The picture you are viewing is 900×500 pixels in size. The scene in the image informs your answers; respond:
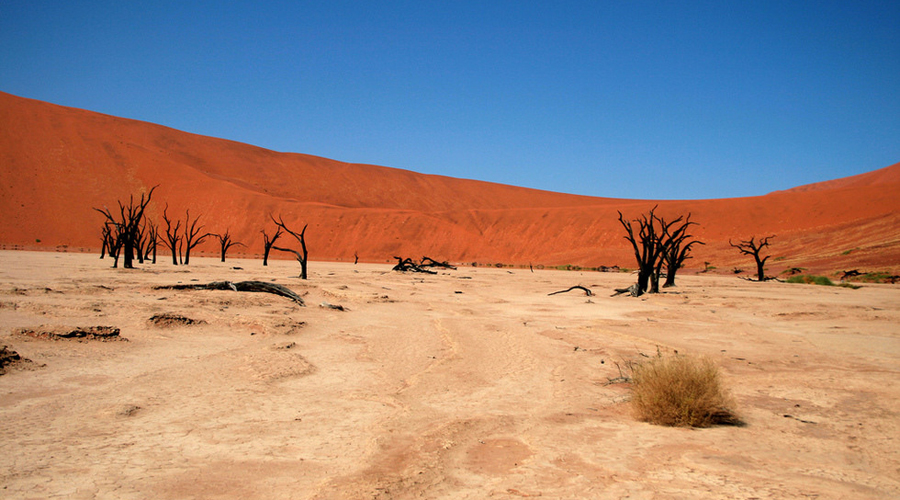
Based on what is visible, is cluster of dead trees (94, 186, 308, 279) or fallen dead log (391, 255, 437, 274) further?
fallen dead log (391, 255, 437, 274)

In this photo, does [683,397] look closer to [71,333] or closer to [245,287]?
[71,333]

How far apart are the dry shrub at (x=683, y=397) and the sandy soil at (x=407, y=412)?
18cm

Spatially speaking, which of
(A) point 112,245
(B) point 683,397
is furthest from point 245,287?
(A) point 112,245

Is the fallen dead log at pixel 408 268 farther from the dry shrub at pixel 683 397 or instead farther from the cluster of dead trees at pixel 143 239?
the dry shrub at pixel 683 397

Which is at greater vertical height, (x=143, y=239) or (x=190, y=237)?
(x=190, y=237)

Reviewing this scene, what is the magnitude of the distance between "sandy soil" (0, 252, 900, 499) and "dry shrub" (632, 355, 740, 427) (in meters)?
0.18

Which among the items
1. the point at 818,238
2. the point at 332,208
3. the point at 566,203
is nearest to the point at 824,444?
the point at 818,238

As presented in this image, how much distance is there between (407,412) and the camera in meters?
5.27

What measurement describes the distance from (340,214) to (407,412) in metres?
67.5

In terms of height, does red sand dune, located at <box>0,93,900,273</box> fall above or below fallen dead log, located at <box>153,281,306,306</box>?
above

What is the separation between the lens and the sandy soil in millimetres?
3498

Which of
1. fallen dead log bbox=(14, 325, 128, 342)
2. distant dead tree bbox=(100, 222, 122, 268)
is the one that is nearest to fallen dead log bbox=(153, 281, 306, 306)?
fallen dead log bbox=(14, 325, 128, 342)

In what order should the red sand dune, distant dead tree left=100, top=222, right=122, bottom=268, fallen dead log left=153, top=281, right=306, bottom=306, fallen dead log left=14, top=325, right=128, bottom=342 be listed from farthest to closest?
the red sand dune
distant dead tree left=100, top=222, right=122, bottom=268
fallen dead log left=153, top=281, right=306, bottom=306
fallen dead log left=14, top=325, right=128, bottom=342

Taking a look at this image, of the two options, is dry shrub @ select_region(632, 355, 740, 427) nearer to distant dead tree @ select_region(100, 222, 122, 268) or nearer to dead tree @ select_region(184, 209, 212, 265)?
distant dead tree @ select_region(100, 222, 122, 268)
